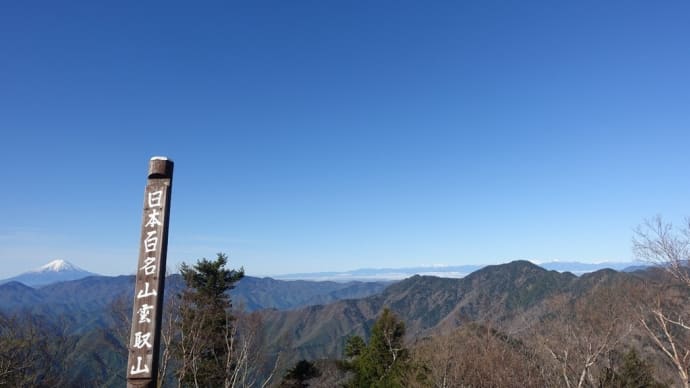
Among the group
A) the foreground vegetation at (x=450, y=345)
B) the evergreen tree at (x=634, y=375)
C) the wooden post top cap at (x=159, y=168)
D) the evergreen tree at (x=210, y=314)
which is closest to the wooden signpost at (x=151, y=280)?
the wooden post top cap at (x=159, y=168)

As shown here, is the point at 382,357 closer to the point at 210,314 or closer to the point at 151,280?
the point at 210,314

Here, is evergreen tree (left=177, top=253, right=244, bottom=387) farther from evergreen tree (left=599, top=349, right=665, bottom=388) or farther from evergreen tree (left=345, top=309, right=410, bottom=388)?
evergreen tree (left=599, top=349, right=665, bottom=388)

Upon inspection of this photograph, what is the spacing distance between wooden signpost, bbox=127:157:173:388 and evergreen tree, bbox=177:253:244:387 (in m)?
14.9

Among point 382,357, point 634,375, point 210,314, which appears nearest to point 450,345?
point 382,357

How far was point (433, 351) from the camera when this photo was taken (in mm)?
24438

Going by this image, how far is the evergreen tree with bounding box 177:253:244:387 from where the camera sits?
20.8 metres

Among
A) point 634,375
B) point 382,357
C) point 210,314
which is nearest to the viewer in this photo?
point 210,314

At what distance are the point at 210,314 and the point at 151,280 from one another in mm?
19680

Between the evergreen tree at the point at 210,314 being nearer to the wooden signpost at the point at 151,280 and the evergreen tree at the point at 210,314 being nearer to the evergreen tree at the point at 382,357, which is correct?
the evergreen tree at the point at 382,357

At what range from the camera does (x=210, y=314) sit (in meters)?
22.7

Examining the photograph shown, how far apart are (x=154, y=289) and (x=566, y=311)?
26.1 meters

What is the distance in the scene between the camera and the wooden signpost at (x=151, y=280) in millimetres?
4301

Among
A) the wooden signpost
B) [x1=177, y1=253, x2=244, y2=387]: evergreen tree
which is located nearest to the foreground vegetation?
Result: [x1=177, y1=253, x2=244, y2=387]: evergreen tree

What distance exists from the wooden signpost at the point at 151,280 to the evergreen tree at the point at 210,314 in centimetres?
1494
